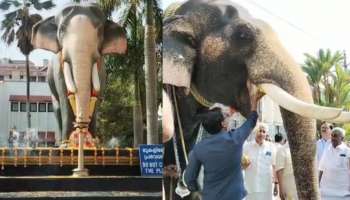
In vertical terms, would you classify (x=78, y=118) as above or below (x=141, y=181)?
above

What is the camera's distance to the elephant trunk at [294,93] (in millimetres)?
3689

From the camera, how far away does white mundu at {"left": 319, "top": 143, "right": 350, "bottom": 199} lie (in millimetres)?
3933

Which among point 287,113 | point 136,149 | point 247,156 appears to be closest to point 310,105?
point 287,113

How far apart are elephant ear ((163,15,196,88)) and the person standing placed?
0.34 meters

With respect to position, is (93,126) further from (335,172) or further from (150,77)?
(335,172)

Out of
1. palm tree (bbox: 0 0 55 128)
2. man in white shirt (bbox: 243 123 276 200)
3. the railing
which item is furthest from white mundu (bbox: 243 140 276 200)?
palm tree (bbox: 0 0 55 128)

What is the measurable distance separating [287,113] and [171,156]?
77 centimetres

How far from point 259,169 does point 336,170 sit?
63 centimetres

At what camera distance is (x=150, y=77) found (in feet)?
15.5

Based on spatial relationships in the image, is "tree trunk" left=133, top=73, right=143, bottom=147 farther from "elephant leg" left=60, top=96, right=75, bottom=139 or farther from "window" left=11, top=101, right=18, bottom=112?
"window" left=11, top=101, right=18, bottom=112

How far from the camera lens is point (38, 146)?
488 centimetres

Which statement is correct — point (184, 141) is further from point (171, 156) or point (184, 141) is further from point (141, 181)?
point (141, 181)

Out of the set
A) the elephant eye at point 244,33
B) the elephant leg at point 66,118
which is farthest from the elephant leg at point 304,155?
the elephant leg at point 66,118

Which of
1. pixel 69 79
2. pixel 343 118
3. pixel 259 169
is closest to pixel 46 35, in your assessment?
pixel 69 79
